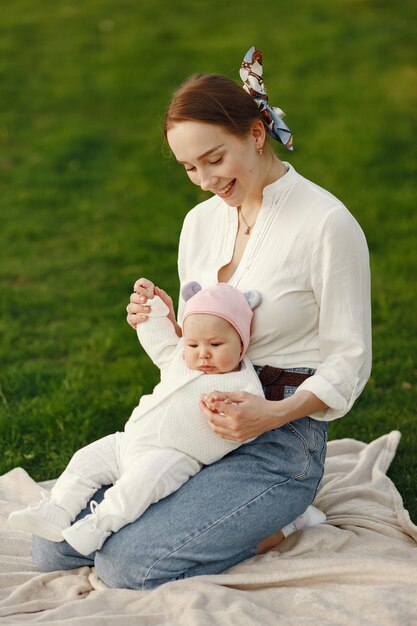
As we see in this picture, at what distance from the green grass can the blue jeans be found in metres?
0.82

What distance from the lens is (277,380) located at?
3.59 m

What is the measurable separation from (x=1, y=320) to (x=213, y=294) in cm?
302

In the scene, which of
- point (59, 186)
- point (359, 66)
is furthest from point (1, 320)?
point (359, 66)

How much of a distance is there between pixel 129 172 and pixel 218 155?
500 centimetres

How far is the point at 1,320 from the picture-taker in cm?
620

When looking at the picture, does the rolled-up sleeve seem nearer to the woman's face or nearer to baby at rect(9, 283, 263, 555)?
baby at rect(9, 283, 263, 555)

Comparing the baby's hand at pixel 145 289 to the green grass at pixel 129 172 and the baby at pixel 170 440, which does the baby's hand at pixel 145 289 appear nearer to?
the baby at pixel 170 440

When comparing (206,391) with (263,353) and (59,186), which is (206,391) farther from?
(59,186)

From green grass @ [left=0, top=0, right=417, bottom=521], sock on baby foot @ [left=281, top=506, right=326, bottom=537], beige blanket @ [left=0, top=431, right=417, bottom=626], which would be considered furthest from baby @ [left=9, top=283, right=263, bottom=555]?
green grass @ [left=0, top=0, right=417, bottom=521]

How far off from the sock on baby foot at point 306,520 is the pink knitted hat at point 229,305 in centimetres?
72

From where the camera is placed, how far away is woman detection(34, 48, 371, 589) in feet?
11.1

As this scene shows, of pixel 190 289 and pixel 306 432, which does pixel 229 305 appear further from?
pixel 306 432

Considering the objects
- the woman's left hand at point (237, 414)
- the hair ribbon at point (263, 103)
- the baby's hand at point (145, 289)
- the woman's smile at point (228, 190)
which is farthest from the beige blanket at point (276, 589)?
the hair ribbon at point (263, 103)

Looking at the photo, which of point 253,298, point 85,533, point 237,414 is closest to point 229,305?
point 253,298
